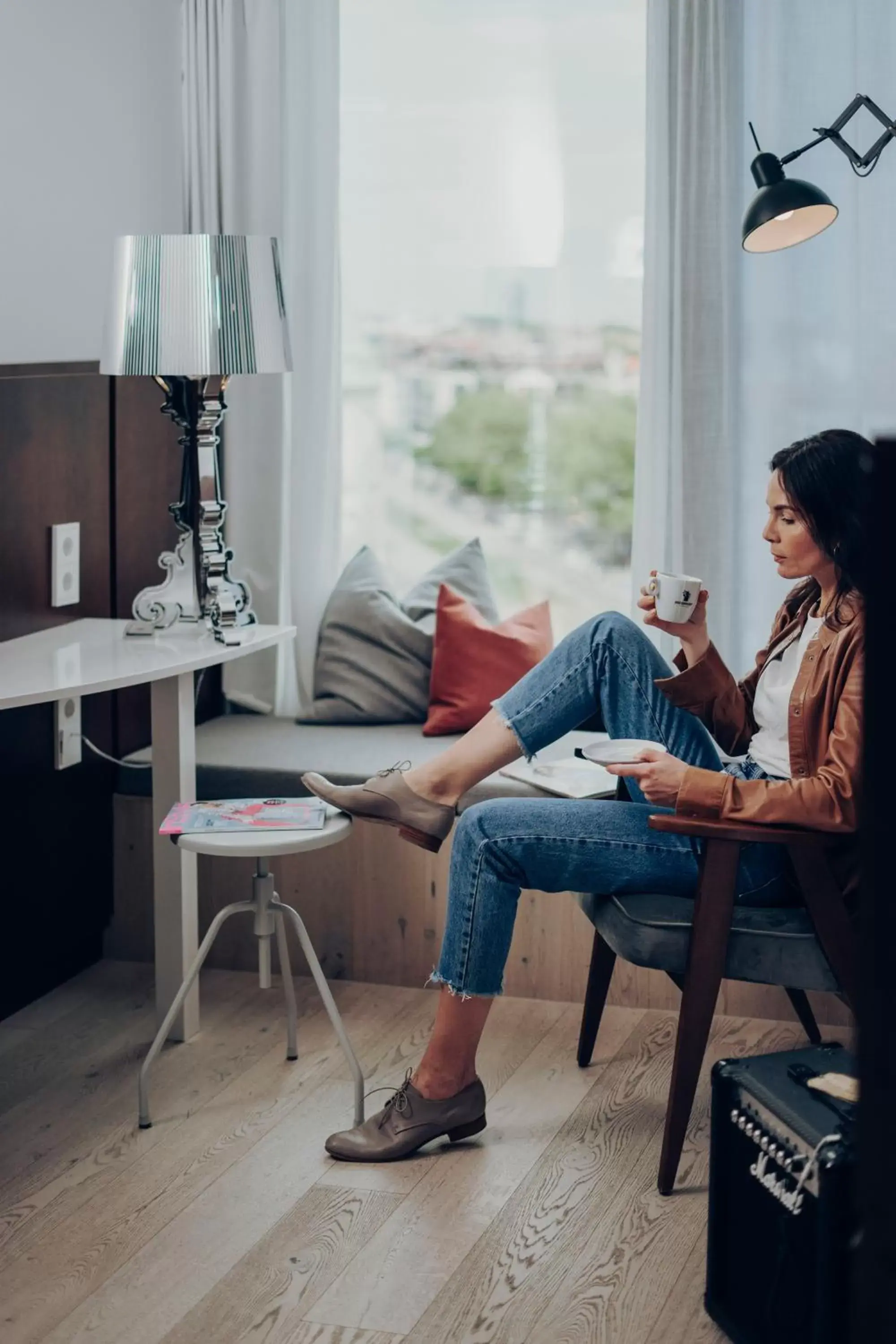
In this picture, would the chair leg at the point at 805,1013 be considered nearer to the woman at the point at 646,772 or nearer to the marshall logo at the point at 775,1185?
the woman at the point at 646,772

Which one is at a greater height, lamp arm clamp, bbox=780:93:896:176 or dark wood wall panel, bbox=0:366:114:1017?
lamp arm clamp, bbox=780:93:896:176

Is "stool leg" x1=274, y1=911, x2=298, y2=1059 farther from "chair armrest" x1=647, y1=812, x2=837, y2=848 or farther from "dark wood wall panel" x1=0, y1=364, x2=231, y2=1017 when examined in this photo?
"chair armrest" x1=647, y1=812, x2=837, y2=848

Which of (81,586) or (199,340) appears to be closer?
(199,340)

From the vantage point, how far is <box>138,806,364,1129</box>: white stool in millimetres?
2404

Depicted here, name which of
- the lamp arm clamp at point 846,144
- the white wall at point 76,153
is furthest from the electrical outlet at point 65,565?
the lamp arm clamp at point 846,144

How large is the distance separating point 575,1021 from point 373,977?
0.47 m

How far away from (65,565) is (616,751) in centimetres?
130

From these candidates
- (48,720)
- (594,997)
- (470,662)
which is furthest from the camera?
(470,662)

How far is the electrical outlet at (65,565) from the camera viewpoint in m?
2.96

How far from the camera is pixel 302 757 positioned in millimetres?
3209

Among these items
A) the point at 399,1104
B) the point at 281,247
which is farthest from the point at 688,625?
the point at 281,247

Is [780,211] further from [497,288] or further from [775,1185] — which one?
[775,1185]

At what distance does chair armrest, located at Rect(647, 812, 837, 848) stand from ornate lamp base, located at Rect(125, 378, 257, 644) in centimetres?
112

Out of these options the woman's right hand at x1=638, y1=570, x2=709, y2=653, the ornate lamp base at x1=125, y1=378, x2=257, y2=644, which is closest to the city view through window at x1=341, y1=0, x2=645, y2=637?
the ornate lamp base at x1=125, y1=378, x2=257, y2=644
